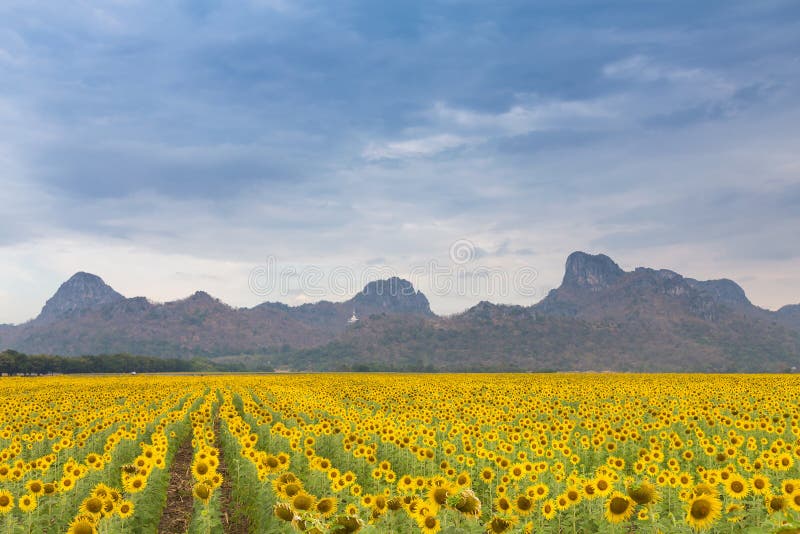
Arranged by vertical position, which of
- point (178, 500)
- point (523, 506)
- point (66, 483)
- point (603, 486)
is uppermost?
point (603, 486)

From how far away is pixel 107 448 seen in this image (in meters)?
14.5

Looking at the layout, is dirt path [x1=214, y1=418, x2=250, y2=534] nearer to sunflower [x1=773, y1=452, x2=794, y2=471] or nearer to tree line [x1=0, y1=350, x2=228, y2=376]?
sunflower [x1=773, y1=452, x2=794, y2=471]

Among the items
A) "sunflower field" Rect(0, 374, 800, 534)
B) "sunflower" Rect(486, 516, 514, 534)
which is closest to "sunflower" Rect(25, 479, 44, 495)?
"sunflower field" Rect(0, 374, 800, 534)

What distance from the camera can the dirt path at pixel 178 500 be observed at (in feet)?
41.9

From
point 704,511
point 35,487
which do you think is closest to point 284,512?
point 704,511

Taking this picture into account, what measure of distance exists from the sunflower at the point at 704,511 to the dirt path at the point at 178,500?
8.72 metres

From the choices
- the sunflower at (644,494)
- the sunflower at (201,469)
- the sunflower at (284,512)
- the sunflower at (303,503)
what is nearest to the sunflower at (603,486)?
the sunflower at (644,494)

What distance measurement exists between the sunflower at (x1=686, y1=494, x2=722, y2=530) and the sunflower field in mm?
16

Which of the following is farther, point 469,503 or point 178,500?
point 178,500

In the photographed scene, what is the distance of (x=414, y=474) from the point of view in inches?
510

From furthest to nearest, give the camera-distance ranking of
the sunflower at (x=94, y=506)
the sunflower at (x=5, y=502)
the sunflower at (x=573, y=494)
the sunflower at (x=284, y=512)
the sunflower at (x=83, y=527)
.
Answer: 1. the sunflower at (x=5, y=502)
2. the sunflower at (x=573, y=494)
3. the sunflower at (x=94, y=506)
4. the sunflower at (x=83, y=527)
5. the sunflower at (x=284, y=512)

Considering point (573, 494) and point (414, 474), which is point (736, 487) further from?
point (414, 474)

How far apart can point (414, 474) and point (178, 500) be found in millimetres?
6582

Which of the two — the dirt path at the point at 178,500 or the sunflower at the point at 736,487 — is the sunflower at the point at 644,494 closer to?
the sunflower at the point at 736,487
